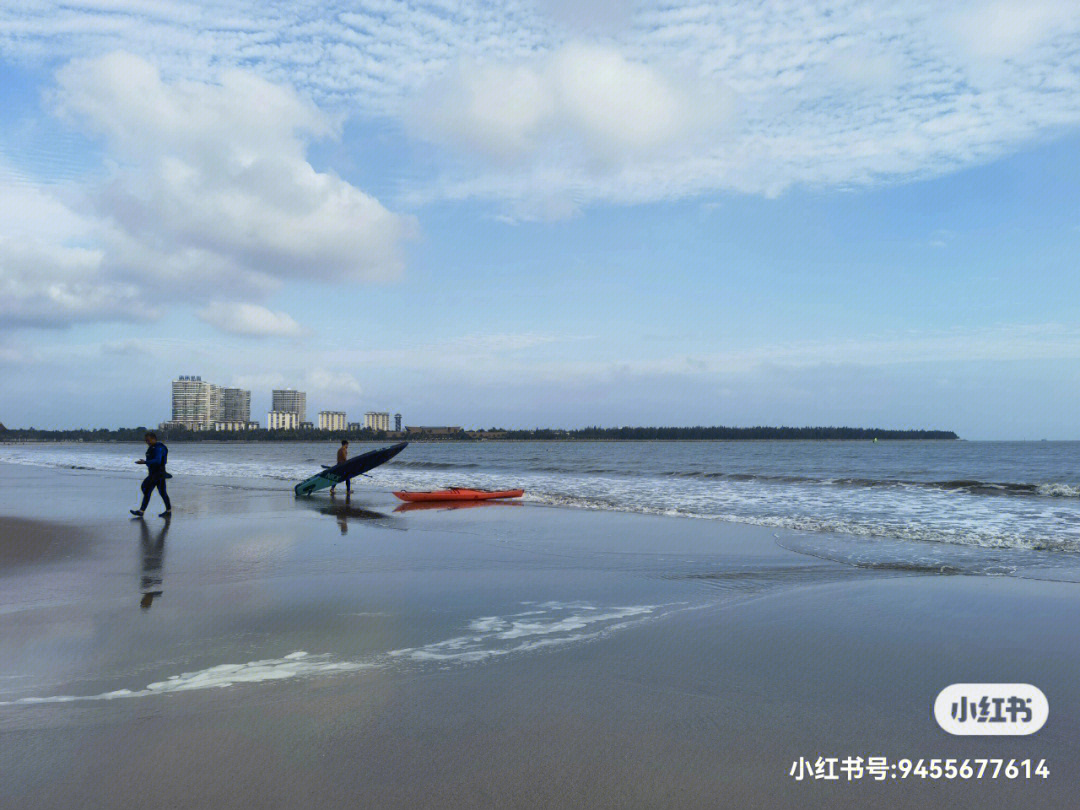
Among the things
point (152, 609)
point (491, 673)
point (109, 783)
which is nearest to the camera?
point (109, 783)

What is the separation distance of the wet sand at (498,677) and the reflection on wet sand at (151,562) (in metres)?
0.06

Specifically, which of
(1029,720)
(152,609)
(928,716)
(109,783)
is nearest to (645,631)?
(928,716)

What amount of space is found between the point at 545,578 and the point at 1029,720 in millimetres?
5542

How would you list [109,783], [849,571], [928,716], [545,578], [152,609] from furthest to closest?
[849,571]
[545,578]
[152,609]
[928,716]
[109,783]

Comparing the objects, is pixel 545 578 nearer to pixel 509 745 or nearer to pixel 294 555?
pixel 294 555

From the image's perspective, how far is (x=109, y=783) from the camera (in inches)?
140

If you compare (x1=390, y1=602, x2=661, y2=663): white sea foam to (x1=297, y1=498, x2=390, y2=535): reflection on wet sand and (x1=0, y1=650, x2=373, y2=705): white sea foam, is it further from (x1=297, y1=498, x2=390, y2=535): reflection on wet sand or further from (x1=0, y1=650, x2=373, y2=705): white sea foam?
(x1=297, y1=498, x2=390, y2=535): reflection on wet sand

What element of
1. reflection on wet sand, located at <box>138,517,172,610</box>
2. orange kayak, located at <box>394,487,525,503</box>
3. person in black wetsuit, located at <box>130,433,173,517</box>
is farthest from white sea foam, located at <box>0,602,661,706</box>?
orange kayak, located at <box>394,487,525,503</box>

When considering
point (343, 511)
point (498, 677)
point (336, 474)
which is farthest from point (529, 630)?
point (336, 474)

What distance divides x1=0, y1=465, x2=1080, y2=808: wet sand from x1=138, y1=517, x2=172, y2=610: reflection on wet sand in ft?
0.21

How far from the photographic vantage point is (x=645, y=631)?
6625mm

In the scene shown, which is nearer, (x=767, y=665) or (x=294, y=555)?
(x=767, y=665)

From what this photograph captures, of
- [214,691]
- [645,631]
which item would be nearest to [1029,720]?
[645,631]

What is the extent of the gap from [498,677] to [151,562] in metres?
7.01
